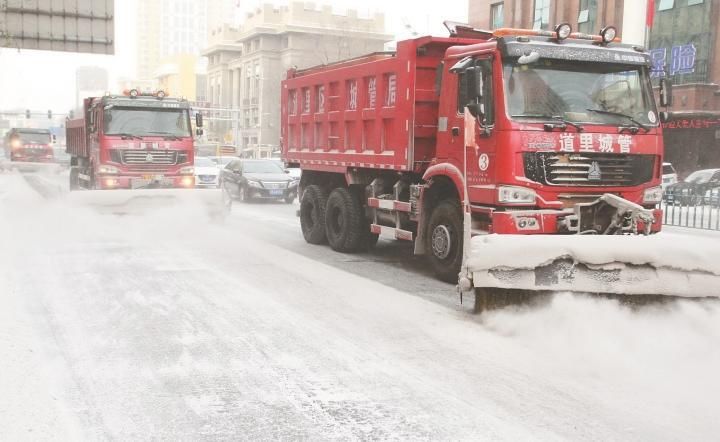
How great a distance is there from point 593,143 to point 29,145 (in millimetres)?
39405

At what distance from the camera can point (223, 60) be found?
10644 cm

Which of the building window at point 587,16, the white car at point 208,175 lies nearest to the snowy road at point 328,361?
the white car at point 208,175

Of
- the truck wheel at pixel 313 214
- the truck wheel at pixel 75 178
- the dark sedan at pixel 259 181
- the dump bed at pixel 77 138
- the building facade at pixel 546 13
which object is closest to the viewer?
the truck wheel at pixel 313 214

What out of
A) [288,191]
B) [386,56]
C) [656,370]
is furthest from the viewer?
[288,191]

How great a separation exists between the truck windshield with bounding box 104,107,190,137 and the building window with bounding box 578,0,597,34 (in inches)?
1019

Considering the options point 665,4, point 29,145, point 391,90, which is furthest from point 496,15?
point 391,90

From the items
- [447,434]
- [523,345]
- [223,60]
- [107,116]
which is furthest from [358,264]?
[223,60]

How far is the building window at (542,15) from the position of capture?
131 feet

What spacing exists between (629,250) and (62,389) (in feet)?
15.7

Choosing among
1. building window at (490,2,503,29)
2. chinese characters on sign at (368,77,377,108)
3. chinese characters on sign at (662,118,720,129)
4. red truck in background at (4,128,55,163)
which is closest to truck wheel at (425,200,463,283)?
chinese characters on sign at (368,77,377,108)

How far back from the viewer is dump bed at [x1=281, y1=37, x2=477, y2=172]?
9.90 meters

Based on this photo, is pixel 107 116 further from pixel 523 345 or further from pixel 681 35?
pixel 681 35

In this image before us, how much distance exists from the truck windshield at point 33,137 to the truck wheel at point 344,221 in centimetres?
3393

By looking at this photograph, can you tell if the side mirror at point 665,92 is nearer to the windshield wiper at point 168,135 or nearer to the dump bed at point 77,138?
the windshield wiper at point 168,135
